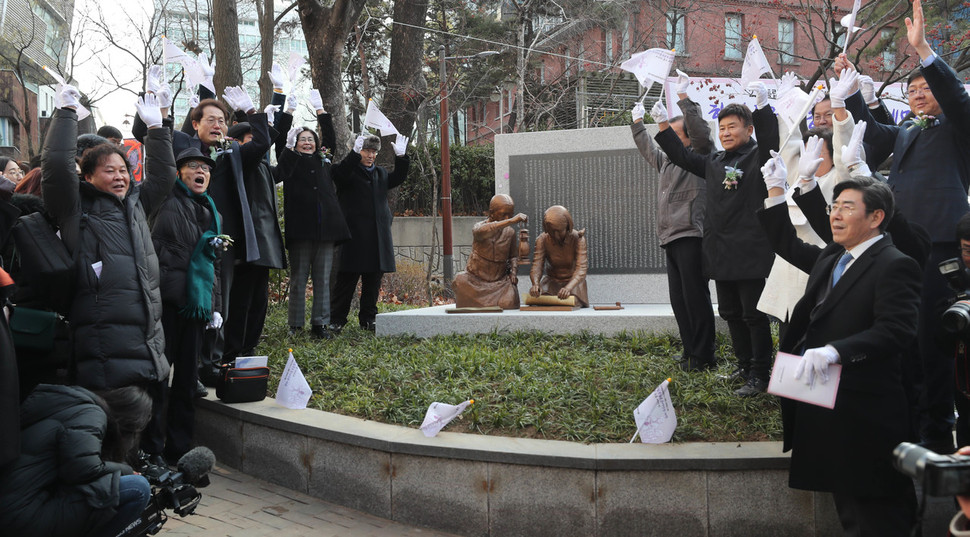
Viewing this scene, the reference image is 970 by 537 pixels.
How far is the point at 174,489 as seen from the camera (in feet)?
11.1

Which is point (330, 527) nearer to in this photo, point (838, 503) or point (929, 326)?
point (838, 503)

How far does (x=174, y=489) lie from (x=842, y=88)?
13.4 ft

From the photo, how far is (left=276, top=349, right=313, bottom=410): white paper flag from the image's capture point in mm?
5355

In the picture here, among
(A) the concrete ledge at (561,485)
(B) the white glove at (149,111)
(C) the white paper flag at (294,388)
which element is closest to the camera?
(A) the concrete ledge at (561,485)

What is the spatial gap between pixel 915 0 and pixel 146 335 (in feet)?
14.2

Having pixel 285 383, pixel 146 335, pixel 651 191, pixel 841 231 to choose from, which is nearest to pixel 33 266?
pixel 146 335

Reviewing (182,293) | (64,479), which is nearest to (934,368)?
(64,479)

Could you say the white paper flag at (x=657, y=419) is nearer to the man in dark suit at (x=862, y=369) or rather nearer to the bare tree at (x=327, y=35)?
the man in dark suit at (x=862, y=369)

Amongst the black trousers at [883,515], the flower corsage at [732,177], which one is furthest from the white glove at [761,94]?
the black trousers at [883,515]

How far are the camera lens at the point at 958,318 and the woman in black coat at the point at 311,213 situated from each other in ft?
17.7

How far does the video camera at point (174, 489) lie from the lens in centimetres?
331

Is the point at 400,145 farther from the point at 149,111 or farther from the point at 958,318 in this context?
the point at 958,318

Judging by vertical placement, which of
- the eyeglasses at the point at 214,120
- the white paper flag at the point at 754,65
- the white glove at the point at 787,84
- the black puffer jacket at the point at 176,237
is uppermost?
the white paper flag at the point at 754,65

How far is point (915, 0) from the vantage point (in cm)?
403
